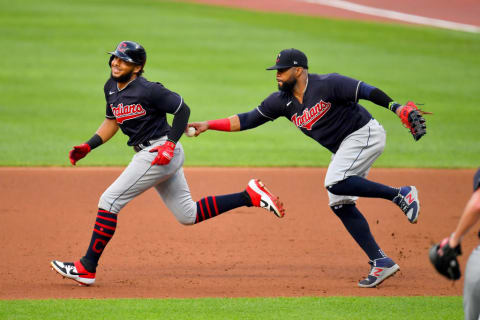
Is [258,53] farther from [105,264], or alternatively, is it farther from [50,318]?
[50,318]

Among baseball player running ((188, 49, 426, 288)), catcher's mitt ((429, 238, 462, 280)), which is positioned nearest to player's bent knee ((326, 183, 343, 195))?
baseball player running ((188, 49, 426, 288))

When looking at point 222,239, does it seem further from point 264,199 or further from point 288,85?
point 288,85

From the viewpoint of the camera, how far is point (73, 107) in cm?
1423

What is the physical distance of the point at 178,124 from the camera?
594 cm


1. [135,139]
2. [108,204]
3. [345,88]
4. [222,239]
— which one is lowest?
[222,239]

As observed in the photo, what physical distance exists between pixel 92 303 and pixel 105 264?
1212 mm

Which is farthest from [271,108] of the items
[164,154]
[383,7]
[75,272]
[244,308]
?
[383,7]

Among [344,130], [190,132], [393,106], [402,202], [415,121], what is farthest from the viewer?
[190,132]

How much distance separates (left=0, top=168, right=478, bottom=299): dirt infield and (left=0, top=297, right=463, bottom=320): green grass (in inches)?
9.6

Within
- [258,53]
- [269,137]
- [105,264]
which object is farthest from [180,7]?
[105,264]

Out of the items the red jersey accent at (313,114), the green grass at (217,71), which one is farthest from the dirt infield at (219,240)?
the red jersey accent at (313,114)

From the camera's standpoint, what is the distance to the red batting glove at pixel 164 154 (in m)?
5.77

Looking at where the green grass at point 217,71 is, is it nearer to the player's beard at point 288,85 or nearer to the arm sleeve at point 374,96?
the player's beard at point 288,85

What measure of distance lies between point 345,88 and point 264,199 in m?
1.17
